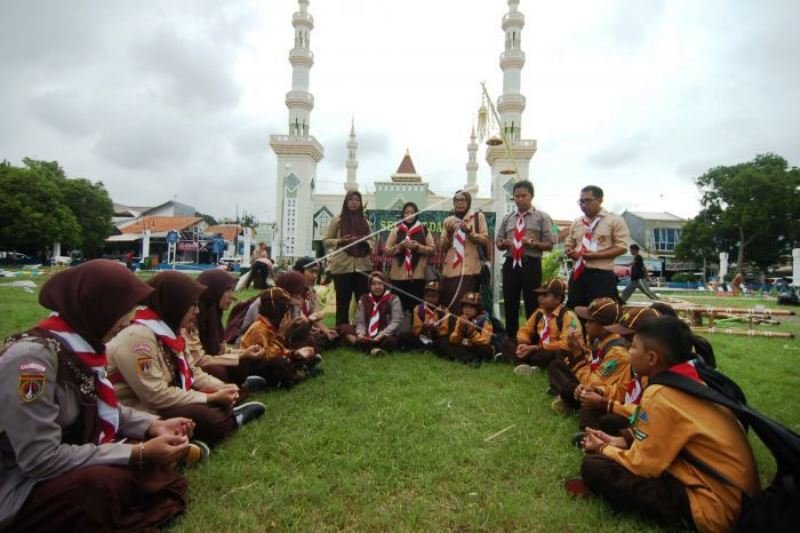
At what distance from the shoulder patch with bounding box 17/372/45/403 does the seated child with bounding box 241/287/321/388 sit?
230 cm

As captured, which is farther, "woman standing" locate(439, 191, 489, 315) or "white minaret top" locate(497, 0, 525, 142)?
"white minaret top" locate(497, 0, 525, 142)

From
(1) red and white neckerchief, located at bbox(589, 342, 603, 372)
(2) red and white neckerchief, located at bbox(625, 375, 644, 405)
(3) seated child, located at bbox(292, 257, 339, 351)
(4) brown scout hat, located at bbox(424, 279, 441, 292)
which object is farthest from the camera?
(4) brown scout hat, located at bbox(424, 279, 441, 292)

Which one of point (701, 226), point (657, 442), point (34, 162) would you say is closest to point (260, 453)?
point (657, 442)

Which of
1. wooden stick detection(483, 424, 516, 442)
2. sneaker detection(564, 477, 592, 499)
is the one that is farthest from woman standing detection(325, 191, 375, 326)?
sneaker detection(564, 477, 592, 499)

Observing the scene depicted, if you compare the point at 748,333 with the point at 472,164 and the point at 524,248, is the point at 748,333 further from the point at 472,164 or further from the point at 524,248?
the point at 472,164

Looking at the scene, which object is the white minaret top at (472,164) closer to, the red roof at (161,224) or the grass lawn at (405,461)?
the red roof at (161,224)

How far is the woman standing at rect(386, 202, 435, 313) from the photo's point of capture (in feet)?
19.9

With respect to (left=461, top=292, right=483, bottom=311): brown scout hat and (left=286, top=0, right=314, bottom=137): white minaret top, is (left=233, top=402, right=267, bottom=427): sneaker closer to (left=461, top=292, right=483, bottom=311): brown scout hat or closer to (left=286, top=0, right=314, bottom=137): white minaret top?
(left=461, top=292, right=483, bottom=311): brown scout hat


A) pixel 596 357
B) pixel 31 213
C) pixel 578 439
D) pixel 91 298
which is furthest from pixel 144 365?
pixel 31 213

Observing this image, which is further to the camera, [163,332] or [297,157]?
[297,157]

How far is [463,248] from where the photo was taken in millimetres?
5793

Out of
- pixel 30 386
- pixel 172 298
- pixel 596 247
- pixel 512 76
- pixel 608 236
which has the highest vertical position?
pixel 512 76

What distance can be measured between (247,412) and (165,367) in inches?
28.5

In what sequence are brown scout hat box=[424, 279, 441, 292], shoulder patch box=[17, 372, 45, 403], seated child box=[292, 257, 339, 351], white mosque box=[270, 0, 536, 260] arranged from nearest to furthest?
shoulder patch box=[17, 372, 45, 403]
seated child box=[292, 257, 339, 351]
brown scout hat box=[424, 279, 441, 292]
white mosque box=[270, 0, 536, 260]
